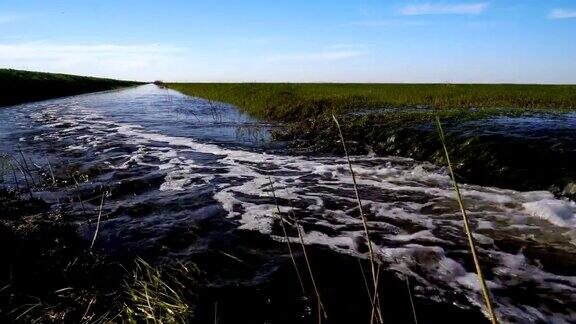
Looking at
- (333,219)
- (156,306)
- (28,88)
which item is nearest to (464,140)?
(333,219)

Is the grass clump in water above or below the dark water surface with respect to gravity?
above

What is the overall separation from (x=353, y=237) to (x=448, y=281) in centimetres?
190

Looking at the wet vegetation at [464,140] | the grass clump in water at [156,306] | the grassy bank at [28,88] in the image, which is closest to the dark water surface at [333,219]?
the wet vegetation at [464,140]

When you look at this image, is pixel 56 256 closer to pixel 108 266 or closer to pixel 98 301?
pixel 108 266

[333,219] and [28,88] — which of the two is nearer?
[333,219]

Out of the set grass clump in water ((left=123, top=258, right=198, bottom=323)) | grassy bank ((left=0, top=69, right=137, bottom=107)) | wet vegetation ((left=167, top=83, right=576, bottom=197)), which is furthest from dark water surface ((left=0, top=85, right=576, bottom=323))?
grassy bank ((left=0, top=69, right=137, bottom=107))

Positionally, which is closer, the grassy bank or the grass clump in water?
the grass clump in water

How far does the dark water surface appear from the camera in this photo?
232 inches

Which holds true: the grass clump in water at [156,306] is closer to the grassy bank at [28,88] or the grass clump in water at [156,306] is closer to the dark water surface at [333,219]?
the dark water surface at [333,219]

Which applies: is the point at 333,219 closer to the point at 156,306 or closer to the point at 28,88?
the point at 156,306

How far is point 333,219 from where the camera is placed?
8367 mm

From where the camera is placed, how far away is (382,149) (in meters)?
14.5

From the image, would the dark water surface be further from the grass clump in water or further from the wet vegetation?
the grass clump in water

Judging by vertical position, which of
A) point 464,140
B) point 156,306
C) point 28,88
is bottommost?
point 156,306
